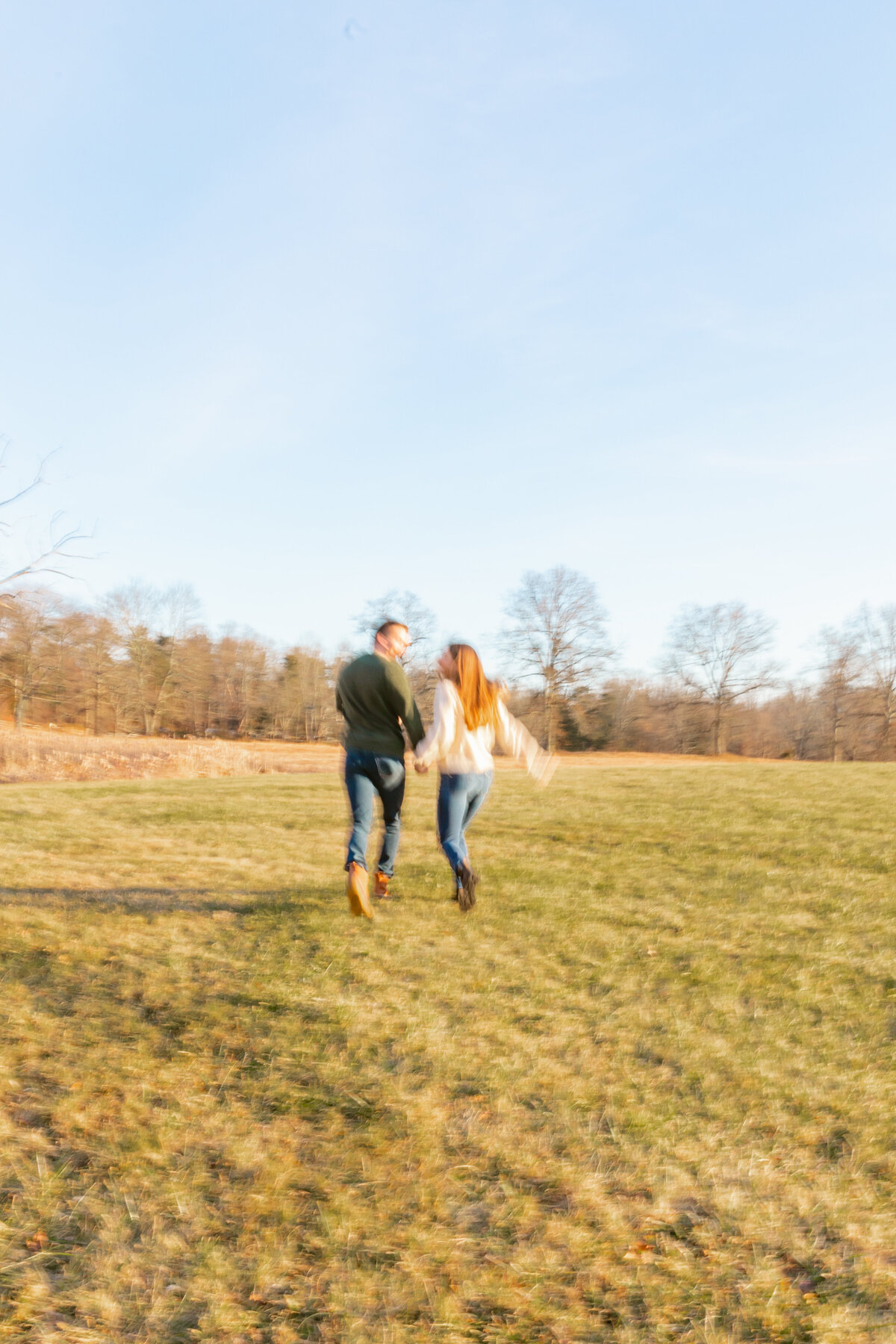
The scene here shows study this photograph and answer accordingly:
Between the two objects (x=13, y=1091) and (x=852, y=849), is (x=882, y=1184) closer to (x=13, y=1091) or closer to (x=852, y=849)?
(x=13, y=1091)

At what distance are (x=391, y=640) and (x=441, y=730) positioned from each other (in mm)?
817

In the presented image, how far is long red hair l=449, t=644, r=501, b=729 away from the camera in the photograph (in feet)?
18.8

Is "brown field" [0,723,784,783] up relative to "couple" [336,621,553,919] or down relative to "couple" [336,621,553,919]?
down

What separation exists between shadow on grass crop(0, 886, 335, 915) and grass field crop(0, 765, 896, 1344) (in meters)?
0.04

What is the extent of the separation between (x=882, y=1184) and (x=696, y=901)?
3859 mm

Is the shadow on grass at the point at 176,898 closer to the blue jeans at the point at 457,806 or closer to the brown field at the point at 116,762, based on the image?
the blue jeans at the point at 457,806

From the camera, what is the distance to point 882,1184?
3045mm

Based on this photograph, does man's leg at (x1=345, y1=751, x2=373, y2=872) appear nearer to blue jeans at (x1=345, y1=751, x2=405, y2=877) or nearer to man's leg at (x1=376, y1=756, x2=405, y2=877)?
blue jeans at (x1=345, y1=751, x2=405, y2=877)

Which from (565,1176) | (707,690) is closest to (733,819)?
(565,1176)

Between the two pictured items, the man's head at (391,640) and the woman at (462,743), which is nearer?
the woman at (462,743)

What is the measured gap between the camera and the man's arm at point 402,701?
582cm

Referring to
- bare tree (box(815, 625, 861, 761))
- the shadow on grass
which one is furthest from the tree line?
the shadow on grass

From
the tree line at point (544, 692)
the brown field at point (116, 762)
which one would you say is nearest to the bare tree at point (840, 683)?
the tree line at point (544, 692)

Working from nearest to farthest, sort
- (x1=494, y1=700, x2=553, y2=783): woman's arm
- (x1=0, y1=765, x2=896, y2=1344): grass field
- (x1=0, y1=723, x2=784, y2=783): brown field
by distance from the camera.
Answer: (x1=0, y1=765, x2=896, y2=1344): grass field → (x1=494, y1=700, x2=553, y2=783): woman's arm → (x1=0, y1=723, x2=784, y2=783): brown field
